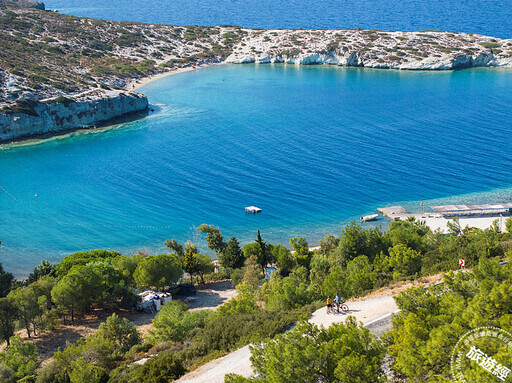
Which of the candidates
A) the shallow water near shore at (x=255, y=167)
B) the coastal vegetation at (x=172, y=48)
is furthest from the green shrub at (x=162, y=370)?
the coastal vegetation at (x=172, y=48)

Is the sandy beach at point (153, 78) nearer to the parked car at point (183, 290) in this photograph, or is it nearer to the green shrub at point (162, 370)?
the parked car at point (183, 290)

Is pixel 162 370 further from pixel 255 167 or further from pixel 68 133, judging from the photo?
pixel 68 133

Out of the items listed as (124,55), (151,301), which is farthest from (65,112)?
(151,301)

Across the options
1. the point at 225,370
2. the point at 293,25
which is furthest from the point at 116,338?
the point at 293,25

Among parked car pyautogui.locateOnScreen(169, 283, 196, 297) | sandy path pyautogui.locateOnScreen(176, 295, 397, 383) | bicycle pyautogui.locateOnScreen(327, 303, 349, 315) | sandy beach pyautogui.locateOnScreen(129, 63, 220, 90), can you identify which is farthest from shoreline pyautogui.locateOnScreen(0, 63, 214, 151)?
bicycle pyautogui.locateOnScreen(327, 303, 349, 315)

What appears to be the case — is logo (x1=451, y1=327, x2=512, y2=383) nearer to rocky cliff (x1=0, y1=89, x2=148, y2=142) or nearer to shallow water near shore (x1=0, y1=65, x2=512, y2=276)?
shallow water near shore (x1=0, y1=65, x2=512, y2=276)

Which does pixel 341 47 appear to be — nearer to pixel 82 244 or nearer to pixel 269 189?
pixel 269 189
